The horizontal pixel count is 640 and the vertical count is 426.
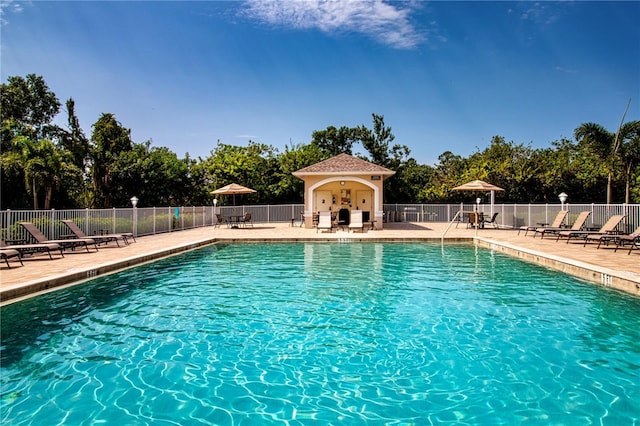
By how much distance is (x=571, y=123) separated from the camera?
35.9 m

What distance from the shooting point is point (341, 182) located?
72.5 ft

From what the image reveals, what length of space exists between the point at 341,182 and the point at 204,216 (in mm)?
8521

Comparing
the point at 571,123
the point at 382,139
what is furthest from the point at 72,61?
the point at 571,123

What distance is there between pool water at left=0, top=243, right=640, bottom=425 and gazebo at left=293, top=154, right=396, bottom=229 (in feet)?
38.7

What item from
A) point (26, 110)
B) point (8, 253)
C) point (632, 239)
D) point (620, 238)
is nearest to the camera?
point (8, 253)

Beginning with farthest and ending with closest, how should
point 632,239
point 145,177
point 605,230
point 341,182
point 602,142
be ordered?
1. point 145,177
2. point 341,182
3. point 602,142
4. point 605,230
5. point 632,239

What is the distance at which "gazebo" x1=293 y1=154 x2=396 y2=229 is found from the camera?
20.7m

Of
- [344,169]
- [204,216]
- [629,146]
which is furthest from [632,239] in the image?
[204,216]

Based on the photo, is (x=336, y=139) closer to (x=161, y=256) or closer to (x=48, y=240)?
(x=161, y=256)

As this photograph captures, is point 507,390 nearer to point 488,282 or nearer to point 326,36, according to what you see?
point 488,282

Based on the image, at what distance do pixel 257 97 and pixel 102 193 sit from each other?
14479 mm

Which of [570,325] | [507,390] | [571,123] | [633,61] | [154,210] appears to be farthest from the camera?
[571,123]

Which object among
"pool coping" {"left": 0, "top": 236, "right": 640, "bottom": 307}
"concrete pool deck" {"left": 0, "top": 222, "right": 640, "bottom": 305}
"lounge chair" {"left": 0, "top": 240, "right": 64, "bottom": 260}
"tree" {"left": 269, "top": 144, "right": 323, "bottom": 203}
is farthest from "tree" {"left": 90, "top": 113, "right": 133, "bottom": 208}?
"lounge chair" {"left": 0, "top": 240, "right": 64, "bottom": 260}

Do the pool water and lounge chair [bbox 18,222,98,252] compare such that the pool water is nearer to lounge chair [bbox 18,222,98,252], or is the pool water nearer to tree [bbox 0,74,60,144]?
lounge chair [bbox 18,222,98,252]
